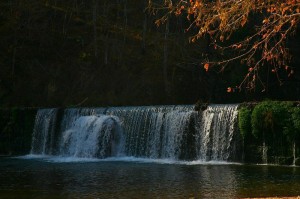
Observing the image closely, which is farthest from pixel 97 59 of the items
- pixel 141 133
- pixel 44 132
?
pixel 141 133

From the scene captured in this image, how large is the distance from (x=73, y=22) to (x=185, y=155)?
26.0m

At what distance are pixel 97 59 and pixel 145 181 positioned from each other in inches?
1166

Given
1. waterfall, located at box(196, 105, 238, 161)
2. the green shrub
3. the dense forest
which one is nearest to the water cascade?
waterfall, located at box(196, 105, 238, 161)

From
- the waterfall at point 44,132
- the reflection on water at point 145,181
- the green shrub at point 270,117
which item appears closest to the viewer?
the reflection on water at point 145,181

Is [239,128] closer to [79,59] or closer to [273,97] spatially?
[273,97]

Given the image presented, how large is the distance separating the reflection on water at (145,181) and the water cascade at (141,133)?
265 centimetres

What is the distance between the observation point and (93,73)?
147ft

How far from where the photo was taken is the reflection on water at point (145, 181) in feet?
49.2

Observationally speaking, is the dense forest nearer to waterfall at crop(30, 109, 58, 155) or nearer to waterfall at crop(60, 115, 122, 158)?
waterfall at crop(30, 109, 58, 155)

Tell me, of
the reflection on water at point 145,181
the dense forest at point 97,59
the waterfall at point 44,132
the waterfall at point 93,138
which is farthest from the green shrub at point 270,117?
the dense forest at point 97,59

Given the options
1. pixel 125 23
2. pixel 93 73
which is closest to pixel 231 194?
pixel 93 73

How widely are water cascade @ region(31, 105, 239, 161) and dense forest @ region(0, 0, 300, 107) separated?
9680 millimetres

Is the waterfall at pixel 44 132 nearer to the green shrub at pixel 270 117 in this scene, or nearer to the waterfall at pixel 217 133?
the waterfall at pixel 217 133

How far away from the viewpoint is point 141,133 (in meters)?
28.0
